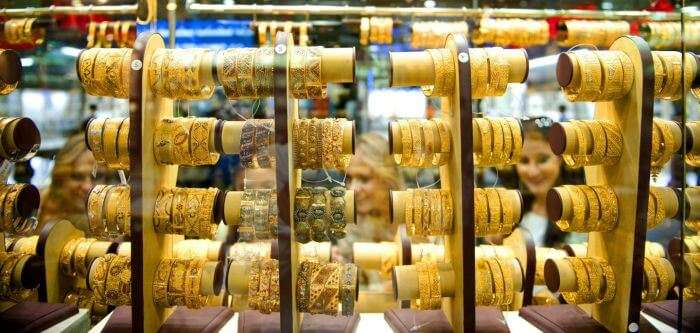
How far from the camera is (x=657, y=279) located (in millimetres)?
1620

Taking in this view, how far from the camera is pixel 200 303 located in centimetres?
161

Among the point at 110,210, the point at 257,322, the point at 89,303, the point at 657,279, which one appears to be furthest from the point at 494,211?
the point at 89,303

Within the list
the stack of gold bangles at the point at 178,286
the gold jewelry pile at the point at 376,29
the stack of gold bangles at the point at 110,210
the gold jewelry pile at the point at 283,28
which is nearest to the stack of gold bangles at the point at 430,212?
the stack of gold bangles at the point at 178,286

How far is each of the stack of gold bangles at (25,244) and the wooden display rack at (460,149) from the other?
1.07 meters

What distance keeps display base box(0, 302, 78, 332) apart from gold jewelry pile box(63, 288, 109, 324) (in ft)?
0.10

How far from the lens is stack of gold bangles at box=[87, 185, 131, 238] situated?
1576 mm

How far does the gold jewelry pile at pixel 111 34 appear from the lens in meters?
2.30

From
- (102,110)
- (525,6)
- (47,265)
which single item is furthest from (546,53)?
(47,265)

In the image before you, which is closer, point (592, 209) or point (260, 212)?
point (260, 212)

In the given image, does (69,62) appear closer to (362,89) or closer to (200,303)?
(200,303)

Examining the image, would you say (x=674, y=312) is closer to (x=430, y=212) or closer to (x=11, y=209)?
(x=430, y=212)

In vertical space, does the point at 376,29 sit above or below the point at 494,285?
above

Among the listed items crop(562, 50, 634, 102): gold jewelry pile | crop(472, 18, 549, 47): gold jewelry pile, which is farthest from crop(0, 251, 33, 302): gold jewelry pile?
crop(472, 18, 549, 47): gold jewelry pile

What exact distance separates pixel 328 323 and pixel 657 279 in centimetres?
92
